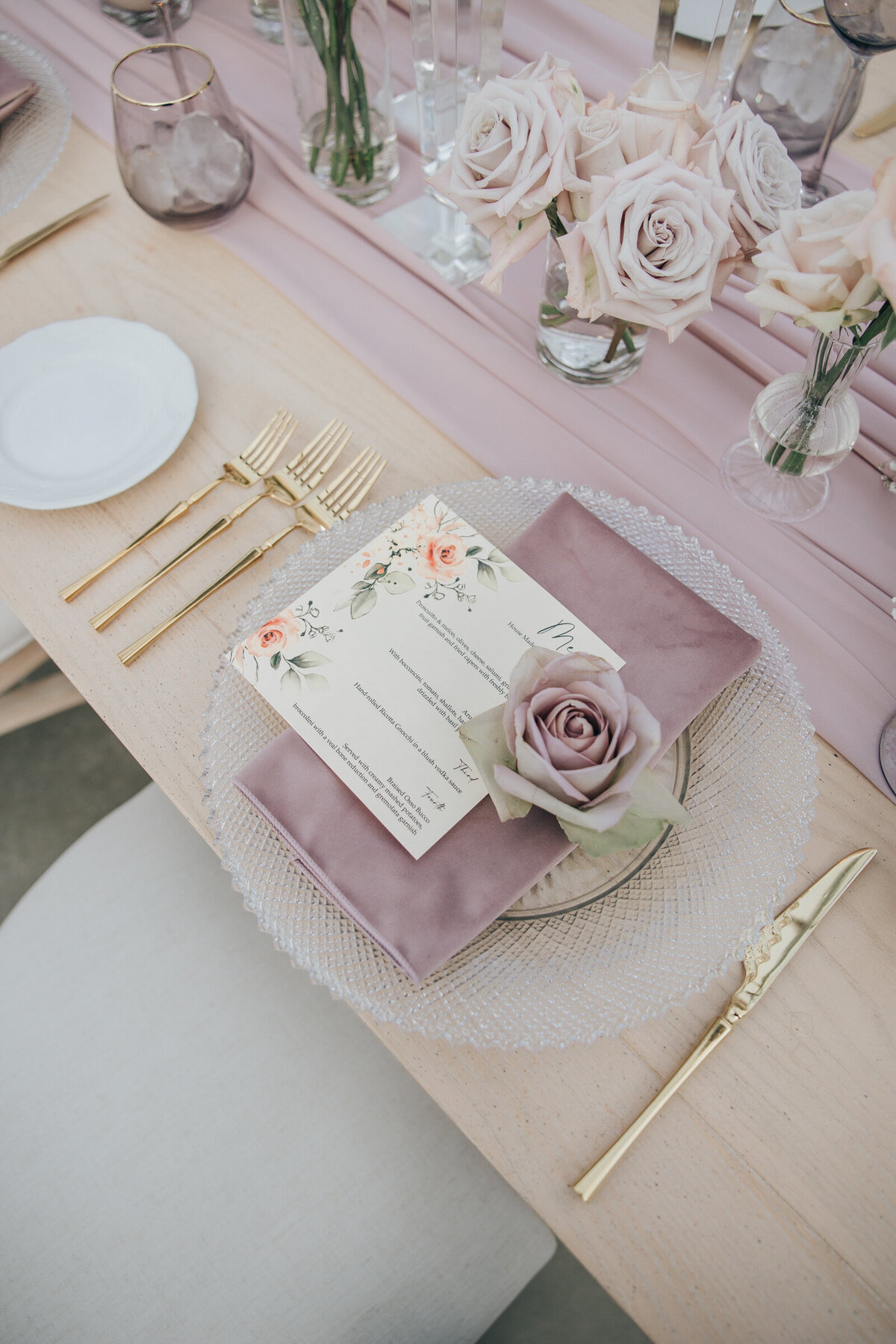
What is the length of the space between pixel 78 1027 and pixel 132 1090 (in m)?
0.07

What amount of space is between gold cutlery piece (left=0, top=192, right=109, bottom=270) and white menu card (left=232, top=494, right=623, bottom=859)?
1.73ft

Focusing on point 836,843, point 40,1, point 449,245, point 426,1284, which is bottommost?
point 426,1284

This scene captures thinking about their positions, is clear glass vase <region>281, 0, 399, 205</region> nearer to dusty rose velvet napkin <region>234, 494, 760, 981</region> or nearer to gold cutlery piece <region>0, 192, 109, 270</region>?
gold cutlery piece <region>0, 192, 109, 270</region>

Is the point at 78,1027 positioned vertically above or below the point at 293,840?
below

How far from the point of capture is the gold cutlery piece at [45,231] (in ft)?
2.58

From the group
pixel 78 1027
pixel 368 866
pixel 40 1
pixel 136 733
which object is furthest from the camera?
pixel 40 1

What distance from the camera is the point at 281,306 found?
76 centimetres

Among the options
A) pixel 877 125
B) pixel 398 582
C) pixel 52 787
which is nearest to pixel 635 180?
pixel 398 582

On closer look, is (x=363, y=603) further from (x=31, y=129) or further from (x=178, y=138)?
(x=31, y=129)

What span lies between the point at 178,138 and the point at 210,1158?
85cm

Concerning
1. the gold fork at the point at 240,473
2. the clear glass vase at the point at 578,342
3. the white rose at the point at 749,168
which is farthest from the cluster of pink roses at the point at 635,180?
the gold fork at the point at 240,473

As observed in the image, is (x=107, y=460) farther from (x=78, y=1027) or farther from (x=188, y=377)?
(x=78, y=1027)

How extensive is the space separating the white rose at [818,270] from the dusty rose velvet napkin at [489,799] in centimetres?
17

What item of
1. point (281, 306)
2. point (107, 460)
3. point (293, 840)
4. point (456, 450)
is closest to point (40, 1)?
point (281, 306)
